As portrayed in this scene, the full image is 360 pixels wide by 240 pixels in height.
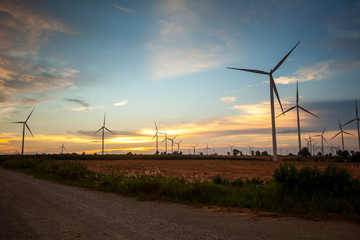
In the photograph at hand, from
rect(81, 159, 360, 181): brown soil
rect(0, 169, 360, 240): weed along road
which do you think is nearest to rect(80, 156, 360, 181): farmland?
rect(81, 159, 360, 181): brown soil

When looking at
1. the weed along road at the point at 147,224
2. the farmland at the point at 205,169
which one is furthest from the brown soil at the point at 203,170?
the weed along road at the point at 147,224

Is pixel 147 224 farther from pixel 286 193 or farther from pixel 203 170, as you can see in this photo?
pixel 203 170

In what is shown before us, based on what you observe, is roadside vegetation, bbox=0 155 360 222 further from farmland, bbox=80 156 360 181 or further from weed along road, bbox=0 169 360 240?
farmland, bbox=80 156 360 181

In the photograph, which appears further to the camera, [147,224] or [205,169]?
[205,169]

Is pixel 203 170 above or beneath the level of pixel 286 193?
beneath

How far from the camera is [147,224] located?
32.0 ft

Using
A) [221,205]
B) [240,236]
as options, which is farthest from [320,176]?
[240,236]

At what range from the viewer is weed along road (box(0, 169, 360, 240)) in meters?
8.45

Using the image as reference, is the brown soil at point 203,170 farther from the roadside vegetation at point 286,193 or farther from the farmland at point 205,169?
the roadside vegetation at point 286,193

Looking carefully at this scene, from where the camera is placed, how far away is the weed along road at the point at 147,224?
8453 mm

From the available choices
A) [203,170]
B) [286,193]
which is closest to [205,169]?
[203,170]

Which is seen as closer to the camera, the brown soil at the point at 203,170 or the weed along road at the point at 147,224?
the weed along road at the point at 147,224

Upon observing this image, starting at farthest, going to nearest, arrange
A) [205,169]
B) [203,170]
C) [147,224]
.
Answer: [205,169] → [203,170] → [147,224]

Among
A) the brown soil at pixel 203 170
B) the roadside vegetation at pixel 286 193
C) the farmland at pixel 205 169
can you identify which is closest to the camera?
the roadside vegetation at pixel 286 193
